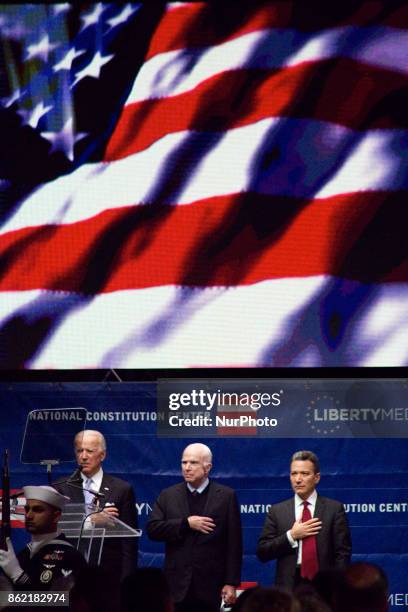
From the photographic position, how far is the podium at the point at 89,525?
789 cm

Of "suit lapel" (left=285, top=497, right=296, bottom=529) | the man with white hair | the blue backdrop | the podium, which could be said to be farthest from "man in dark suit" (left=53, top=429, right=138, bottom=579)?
the man with white hair

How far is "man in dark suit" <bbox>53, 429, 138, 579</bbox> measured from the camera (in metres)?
9.12

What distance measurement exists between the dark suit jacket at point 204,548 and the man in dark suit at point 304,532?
259 mm

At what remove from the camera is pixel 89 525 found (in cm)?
807

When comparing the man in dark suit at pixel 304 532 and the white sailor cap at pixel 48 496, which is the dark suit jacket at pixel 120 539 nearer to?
the man in dark suit at pixel 304 532

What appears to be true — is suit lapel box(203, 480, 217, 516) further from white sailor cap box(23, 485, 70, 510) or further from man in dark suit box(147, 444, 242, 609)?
white sailor cap box(23, 485, 70, 510)

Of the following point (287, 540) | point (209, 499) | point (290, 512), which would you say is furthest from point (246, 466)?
point (287, 540)

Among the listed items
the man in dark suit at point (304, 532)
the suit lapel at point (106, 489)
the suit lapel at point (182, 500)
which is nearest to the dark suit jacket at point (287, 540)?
the man in dark suit at point (304, 532)

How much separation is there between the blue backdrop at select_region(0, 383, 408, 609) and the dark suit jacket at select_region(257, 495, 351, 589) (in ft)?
2.54

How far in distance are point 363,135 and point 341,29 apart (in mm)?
902

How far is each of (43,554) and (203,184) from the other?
14.6ft

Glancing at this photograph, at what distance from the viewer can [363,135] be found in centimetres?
1035

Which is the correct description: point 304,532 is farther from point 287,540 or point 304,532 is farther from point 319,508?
point 319,508

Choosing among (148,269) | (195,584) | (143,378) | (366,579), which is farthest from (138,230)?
(366,579)
